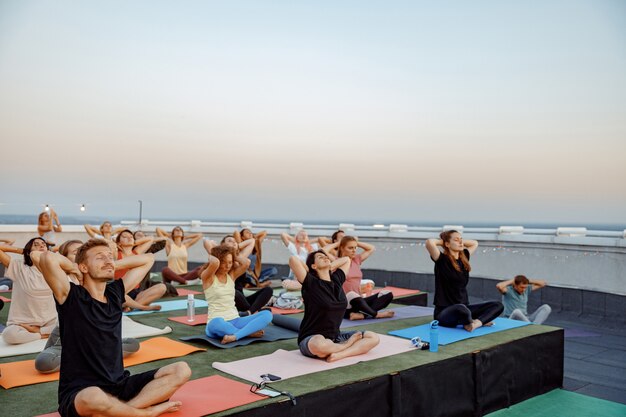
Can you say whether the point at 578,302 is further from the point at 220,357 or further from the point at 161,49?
the point at 161,49

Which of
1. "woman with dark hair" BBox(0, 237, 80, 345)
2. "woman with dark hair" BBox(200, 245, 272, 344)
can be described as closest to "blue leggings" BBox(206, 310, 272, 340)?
"woman with dark hair" BBox(200, 245, 272, 344)

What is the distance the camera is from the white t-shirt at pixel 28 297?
17.2 feet

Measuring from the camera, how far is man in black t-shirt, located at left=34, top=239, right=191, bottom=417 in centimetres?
286

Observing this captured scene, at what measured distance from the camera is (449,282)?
18.5 ft

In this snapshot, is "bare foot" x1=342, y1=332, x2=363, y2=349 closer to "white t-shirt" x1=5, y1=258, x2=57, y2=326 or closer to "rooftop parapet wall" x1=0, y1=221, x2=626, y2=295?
"white t-shirt" x1=5, y1=258, x2=57, y2=326

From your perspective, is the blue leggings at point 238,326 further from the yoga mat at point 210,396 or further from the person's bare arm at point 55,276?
the person's bare arm at point 55,276

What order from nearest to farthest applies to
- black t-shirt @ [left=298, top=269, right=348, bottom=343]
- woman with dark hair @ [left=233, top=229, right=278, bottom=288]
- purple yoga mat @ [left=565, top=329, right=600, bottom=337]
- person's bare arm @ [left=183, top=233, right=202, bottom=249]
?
black t-shirt @ [left=298, top=269, right=348, bottom=343] → purple yoga mat @ [left=565, top=329, right=600, bottom=337] → woman with dark hair @ [left=233, top=229, right=278, bottom=288] → person's bare arm @ [left=183, top=233, right=202, bottom=249]

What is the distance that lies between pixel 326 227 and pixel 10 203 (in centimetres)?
719

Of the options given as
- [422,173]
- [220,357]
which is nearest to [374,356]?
[220,357]

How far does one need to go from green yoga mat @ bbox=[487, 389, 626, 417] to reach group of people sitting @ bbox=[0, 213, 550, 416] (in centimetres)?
89

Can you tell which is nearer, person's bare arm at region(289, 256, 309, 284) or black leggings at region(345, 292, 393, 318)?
person's bare arm at region(289, 256, 309, 284)

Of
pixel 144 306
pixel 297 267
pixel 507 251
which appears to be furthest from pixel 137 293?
pixel 507 251

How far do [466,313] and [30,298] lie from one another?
14.0ft

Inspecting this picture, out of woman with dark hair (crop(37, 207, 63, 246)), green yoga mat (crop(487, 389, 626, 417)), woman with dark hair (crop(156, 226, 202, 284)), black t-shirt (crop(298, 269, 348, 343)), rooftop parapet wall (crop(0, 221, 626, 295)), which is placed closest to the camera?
green yoga mat (crop(487, 389, 626, 417))
